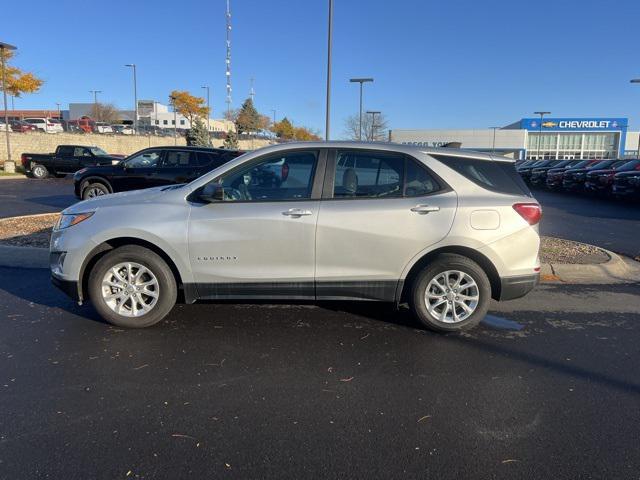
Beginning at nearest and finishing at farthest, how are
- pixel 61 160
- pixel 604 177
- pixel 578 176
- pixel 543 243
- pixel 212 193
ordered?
1. pixel 212 193
2. pixel 543 243
3. pixel 604 177
4. pixel 578 176
5. pixel 61 160

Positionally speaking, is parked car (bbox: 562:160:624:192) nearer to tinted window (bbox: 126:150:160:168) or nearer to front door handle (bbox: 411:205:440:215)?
tinted window (bbox: 126:150:160:168)

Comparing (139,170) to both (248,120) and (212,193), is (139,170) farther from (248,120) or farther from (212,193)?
(248,120)

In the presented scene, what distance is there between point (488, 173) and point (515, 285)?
109 centimetres

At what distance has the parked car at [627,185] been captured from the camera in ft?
57.8

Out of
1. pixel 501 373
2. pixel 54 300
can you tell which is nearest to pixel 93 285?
pixel 54 300

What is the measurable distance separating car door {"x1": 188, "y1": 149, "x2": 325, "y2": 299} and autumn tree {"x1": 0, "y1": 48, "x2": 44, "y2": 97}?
31.4m

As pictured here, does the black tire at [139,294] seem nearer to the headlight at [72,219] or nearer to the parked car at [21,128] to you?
the headlight at [72,219]

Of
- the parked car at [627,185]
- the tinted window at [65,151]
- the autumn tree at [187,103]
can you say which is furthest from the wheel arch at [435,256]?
the autumn tree at [187,103]

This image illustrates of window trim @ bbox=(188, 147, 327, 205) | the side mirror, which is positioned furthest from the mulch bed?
the side mirror

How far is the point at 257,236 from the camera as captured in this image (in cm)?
464

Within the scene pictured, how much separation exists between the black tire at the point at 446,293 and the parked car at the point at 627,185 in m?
16.0

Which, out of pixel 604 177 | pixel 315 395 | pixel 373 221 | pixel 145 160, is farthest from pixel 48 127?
pixel 315 395

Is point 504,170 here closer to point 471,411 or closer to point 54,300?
point 471,411

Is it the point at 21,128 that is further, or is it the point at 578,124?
the point at 578,124
